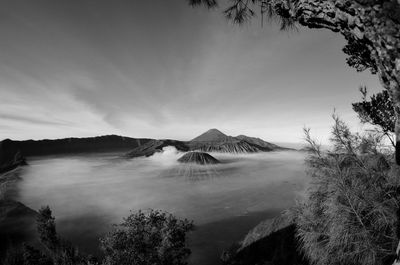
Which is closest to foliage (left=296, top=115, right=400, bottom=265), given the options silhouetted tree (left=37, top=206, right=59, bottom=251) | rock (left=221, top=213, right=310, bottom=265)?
rock (left=221, top=213, right=310, bottom=265)

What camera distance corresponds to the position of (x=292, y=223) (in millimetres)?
21500

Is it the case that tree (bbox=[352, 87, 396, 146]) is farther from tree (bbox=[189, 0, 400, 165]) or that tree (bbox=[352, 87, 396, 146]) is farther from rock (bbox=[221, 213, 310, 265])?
rock (bbox=[221, 213, 310, 265])

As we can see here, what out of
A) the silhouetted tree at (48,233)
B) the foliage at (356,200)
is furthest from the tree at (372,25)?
the silhouetted tree at (48,233)

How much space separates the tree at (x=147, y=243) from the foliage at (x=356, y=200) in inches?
290

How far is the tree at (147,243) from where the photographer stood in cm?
1279

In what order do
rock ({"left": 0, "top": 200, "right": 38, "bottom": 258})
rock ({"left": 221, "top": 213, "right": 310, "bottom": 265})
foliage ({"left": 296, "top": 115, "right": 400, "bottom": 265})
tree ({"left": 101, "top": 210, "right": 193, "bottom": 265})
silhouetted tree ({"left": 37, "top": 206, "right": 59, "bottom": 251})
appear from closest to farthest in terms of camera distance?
foliage ({"left": 296, "top": 115, "right": 400, "bottom": 265}) → tree ({"left": 101, "top": 210, "right": 193, "bottom": 265}) → rock ({"left": 221, "top": 213, "right": 310, "bottom": 265}) → silhouetted tree ({"left": 37, "top": 206, "right": 59, "bottom": 251}) → rock ({"left": 0, "top": 200, "right": 38, "bottom": 258})

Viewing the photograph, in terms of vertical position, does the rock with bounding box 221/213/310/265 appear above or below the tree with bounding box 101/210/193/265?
below

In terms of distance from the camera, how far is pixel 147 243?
44.7ft

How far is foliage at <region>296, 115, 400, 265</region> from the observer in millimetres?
9164

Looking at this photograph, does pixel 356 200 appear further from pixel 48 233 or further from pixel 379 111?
pixel 48 233

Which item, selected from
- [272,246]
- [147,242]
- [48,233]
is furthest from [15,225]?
[272,246]

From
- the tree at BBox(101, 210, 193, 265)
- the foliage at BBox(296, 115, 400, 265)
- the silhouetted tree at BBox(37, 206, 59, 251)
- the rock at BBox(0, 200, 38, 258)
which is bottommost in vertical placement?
the rock at BBox(0, 200, 38, 258)

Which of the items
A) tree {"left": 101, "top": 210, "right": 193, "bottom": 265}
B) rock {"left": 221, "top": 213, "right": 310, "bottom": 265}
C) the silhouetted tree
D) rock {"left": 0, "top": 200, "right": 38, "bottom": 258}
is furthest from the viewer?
rock {"left": 0, "top": 200, "right": 38, "bottom": 258}

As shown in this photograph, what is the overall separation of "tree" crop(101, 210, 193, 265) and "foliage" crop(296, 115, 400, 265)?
7371 mm
